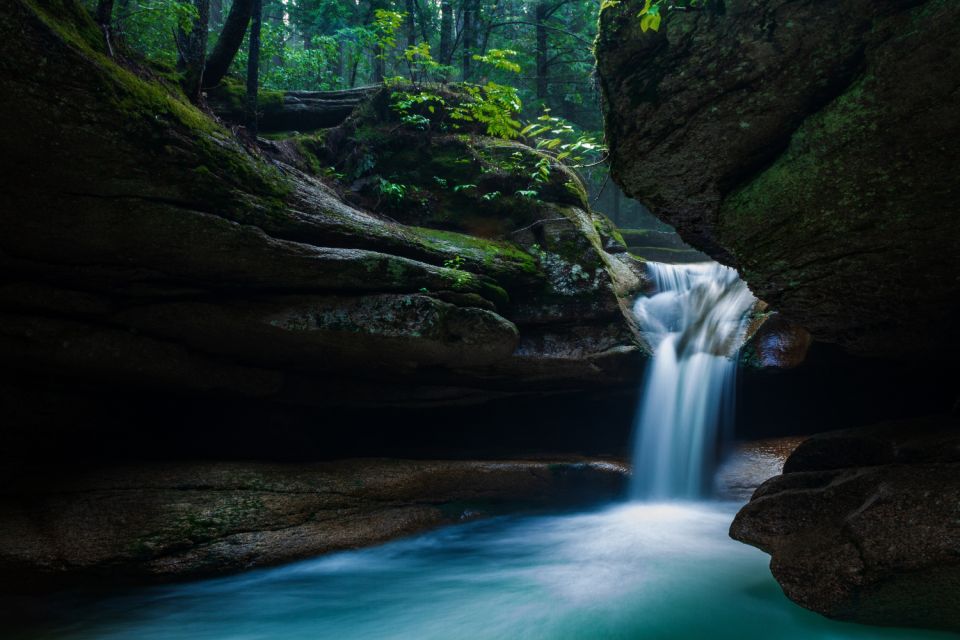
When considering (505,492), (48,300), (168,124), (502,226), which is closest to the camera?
(168,124)

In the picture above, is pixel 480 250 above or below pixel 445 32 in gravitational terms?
below

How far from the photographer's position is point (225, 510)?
20.1ft

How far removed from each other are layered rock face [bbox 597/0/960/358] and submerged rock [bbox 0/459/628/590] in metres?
4.88

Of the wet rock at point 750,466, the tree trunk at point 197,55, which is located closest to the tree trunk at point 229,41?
the tree trunk at point 197,55

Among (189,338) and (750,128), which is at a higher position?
(750,128)

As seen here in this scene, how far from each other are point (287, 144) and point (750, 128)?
746 centimetres

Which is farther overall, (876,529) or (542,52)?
(542,52)

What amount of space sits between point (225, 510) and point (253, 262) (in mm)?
2953

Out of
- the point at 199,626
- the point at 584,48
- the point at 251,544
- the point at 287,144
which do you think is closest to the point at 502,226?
the point at 287,144

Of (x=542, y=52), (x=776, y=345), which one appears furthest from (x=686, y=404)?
(x=542, y=52)

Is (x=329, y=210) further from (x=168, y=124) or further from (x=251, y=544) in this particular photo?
(x=251, y=544)

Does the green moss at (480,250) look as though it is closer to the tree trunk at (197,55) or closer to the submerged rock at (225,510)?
the submerged rock at (225,510)

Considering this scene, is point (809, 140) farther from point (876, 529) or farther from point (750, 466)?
point (750, 466)

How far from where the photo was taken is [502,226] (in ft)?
30.7
